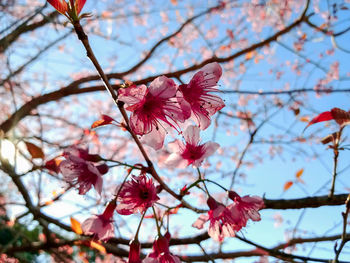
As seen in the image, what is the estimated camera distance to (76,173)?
1.09 meters

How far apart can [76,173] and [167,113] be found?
1.34 feet

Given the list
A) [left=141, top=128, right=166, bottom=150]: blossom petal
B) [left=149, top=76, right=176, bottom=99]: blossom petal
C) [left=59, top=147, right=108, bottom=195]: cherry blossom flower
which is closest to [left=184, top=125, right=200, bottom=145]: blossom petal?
[left=141, top=128, right=166, bottom=150]: blossom petal

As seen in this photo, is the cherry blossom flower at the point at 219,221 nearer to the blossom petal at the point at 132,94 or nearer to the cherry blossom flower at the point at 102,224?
the cherry blossom flower at the point at 102,224

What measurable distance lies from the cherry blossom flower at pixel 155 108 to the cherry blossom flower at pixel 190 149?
11 centimetres

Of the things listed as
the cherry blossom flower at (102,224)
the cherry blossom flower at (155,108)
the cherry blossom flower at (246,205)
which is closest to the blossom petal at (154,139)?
the cherry blossom flower at (155,108)

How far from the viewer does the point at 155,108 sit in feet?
3.39

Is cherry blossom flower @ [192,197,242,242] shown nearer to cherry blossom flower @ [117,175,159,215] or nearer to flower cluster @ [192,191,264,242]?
flower cluster @ [192,191,264,242]

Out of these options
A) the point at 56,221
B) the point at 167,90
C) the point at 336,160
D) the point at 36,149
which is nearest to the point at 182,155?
the point at 167,90

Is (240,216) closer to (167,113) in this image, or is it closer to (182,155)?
(182,155)

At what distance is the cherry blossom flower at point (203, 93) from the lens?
1034 millimetres

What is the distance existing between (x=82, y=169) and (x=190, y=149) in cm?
45

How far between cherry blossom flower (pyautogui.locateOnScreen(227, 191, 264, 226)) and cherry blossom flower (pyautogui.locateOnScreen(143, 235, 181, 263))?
29cm

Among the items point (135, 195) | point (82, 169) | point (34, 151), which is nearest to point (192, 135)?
point (135, 195)

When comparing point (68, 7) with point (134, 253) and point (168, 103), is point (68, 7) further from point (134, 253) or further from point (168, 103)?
point (134, 253)
